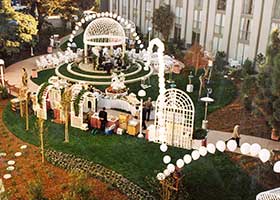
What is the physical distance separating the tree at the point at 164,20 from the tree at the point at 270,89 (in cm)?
2008

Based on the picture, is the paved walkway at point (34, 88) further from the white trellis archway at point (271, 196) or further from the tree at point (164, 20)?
the tree at point (164, 20)

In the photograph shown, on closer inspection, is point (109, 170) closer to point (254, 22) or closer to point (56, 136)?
point (56, 136)

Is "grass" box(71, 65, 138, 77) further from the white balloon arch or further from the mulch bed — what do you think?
the white balloon arch

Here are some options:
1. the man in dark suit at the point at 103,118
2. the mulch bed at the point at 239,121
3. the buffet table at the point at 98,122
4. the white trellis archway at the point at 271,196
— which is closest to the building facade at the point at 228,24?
the mulch bed at the point at 239,121

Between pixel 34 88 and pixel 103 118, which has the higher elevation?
pixel 103 118

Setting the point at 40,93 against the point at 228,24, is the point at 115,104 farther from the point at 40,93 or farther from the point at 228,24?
the point at 228,24

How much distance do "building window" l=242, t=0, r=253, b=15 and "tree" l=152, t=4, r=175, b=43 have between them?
26.6 feet

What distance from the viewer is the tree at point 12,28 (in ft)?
93.0

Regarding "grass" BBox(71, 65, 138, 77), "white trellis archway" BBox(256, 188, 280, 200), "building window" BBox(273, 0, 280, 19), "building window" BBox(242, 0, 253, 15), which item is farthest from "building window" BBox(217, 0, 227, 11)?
"white trellis archway" BBox(256, 188, 280, 200)

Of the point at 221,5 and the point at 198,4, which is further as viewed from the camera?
the point at 198,4

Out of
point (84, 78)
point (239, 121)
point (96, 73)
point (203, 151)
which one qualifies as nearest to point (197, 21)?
point (96, 73)

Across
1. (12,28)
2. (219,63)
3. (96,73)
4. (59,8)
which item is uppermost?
(59,8)

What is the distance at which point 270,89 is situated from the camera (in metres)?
16.6

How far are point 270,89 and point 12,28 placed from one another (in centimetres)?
1912
